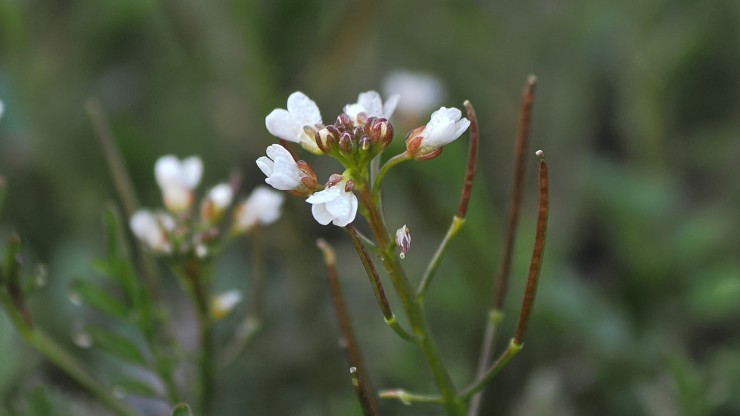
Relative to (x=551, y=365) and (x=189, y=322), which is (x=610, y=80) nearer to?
(x=551, y=365)

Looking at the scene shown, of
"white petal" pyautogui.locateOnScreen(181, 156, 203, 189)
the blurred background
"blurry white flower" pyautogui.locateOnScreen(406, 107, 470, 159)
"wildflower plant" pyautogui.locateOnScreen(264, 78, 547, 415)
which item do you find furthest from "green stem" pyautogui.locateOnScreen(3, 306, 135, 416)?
"blurry white flower" pyautogui.locateOnScreen(406, 107, 470, 159)

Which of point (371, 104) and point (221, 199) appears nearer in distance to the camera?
point (371, 104)

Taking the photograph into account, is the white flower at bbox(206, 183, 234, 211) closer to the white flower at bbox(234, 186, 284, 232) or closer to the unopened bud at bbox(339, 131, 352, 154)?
the white flower at bbox(234, 186, 284, 232)

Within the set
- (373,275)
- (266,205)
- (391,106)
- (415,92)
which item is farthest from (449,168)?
(373,275)

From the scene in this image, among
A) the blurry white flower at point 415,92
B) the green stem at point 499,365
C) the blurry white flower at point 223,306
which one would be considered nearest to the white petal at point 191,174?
the blurry white flower at point 223,306

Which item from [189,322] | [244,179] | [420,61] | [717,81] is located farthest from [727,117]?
[189,322]

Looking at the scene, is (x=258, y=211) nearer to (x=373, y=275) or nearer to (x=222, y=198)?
(x=222, y=198)
